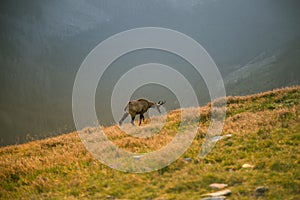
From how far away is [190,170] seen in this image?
11.7 metres

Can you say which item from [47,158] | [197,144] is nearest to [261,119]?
[197,144]

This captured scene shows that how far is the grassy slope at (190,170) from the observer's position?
10.3m

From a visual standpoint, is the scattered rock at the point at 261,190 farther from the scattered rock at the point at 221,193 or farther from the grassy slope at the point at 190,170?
the scattered rock at the point at 221,193

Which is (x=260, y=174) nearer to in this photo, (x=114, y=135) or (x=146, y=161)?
(x=146, y=161)

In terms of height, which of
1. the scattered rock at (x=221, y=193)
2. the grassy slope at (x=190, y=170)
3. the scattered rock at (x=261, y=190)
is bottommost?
the scattered rock at (x=261, y=190)

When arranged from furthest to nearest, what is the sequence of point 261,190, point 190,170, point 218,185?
1. point 190,170
2. point 218,185
3. point 261,190

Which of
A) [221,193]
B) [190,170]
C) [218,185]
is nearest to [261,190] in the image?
[221,193]

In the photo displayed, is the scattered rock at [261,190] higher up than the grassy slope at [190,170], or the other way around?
the grassy slope at [190,170]

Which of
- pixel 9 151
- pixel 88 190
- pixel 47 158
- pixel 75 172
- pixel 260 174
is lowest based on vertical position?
pixel 260 174

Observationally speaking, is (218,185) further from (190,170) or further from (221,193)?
(190,170)

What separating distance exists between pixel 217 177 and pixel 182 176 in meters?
1.14

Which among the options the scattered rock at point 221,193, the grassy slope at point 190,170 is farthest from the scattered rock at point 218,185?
the scattered rock at point 221,193

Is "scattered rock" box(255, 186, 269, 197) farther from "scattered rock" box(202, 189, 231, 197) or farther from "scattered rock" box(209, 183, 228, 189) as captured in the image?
"scattered rock" box(209, 183, 228, 189)

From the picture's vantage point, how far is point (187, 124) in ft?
62.0
